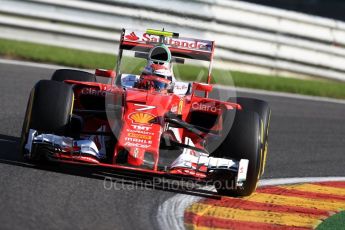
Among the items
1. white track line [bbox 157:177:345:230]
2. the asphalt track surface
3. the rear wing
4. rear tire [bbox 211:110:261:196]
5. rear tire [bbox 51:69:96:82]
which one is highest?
the rear wing

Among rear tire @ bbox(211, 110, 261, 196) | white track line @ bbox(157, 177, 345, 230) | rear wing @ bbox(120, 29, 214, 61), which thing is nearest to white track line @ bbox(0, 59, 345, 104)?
rear wing @ bbox(120, 29, 214, 61)

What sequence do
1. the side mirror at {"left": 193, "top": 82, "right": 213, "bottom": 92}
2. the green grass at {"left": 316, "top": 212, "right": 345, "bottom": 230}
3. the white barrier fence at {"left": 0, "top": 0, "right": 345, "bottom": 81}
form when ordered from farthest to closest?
the white barrier fence at {"left": 0, "top": 0, "right": 345, "bottom": 81} → the side mirror at {"left": 193, "top": 82, "right": 213, "bottom": 92} → the green grass at {"left": 316, "top": 212, "right": 345, "bottom": 230}

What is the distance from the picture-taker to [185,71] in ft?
51.7

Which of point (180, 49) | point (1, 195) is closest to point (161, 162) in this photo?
point (180, 49)

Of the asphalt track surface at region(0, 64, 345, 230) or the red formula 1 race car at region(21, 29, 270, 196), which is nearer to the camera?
the asphalt track surface at region(0, 64, 345, 230)

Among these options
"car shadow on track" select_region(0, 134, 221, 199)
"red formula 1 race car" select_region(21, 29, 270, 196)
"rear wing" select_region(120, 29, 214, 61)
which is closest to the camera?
"red formula 1 race car" select_region(21, 29, 270, 196)

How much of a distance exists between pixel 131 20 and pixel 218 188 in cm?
838

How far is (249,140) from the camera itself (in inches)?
312

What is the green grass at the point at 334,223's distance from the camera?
7.28m

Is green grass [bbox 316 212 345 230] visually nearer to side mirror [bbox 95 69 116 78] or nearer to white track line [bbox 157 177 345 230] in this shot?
white track line [bbox 157 177 345 230]

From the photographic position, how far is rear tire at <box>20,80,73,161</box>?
7.91 m

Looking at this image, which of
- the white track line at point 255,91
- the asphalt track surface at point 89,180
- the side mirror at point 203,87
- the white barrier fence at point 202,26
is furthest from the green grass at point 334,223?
the white barrier fence at point 202,26

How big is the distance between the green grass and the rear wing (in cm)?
246

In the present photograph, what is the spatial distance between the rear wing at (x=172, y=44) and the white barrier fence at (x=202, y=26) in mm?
6420
